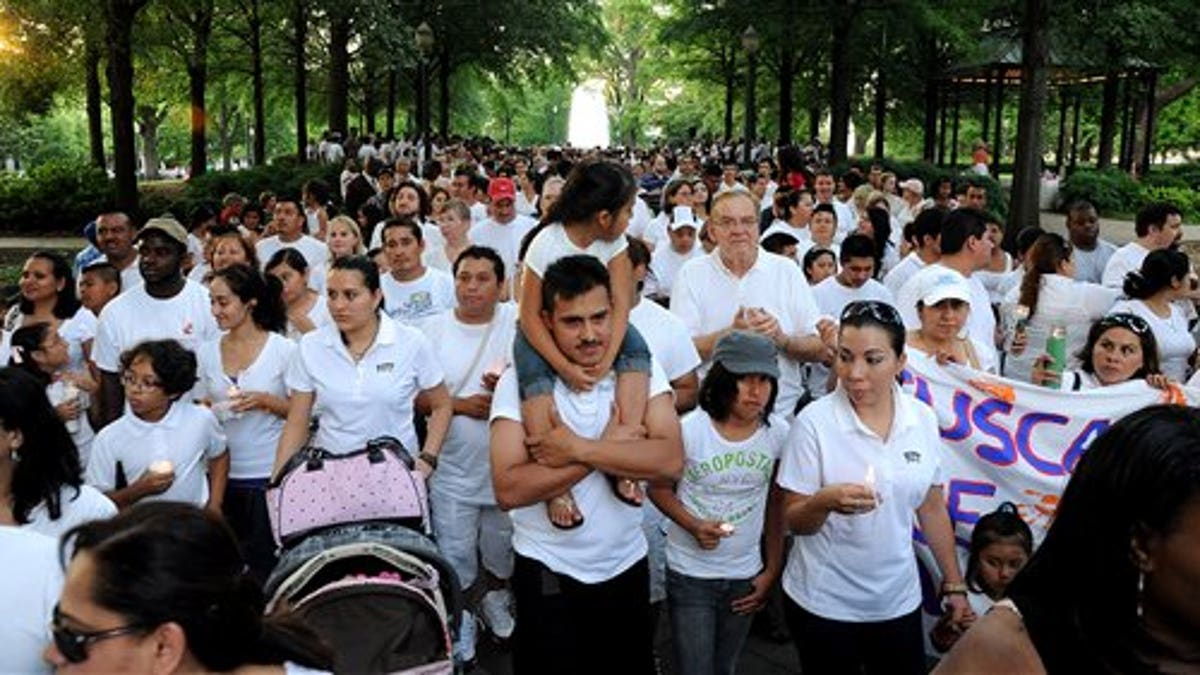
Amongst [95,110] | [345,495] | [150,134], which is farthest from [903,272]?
[150,134]

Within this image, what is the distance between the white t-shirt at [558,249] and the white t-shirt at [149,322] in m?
2.38

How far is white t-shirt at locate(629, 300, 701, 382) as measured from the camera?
4.88 metres

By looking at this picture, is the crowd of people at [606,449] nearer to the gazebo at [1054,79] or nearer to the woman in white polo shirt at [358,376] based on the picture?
the woman in white polo shirt at [358,376]

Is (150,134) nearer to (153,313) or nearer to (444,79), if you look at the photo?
(444,79)

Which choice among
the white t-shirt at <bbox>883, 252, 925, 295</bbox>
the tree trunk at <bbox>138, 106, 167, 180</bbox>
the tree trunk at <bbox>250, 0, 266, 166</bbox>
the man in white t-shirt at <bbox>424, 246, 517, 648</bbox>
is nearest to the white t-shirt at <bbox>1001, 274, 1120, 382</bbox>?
the white t-shirt at <bbox>883, 252, 925, 295</bbox>

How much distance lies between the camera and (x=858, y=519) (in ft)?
12.2

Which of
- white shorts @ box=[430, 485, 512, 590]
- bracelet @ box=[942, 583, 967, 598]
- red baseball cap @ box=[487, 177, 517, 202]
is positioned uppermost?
red baseball cap @ box=[487, 177, 517, 202]

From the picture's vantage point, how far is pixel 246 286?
529 cm

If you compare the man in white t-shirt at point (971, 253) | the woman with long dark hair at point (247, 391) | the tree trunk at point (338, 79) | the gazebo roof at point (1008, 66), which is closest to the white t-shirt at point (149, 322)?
the woman with long dark hair at point (247, 391)

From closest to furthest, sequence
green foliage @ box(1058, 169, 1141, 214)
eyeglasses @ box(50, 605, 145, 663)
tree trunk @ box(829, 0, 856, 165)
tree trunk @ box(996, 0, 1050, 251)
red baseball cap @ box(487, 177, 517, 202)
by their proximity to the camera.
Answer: eyeglasses @ box(50, 605, 145, 663)
red baseball cap @ box(487, 177, 517, 202)
tree trunk @ box(996, 0, 1050, 251)
tree trunk @ box(829, 0, 856, 165)
green foliage @ box(1058, 169, 1141, 214)

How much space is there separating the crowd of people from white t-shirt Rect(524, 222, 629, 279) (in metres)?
0.02

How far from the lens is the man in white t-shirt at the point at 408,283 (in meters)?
6.45

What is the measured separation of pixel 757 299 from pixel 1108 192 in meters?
25.6

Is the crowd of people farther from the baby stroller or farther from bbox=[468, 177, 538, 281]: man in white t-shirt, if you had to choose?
bbox=[468, 177, 538, 281]: man in white t-shirt
